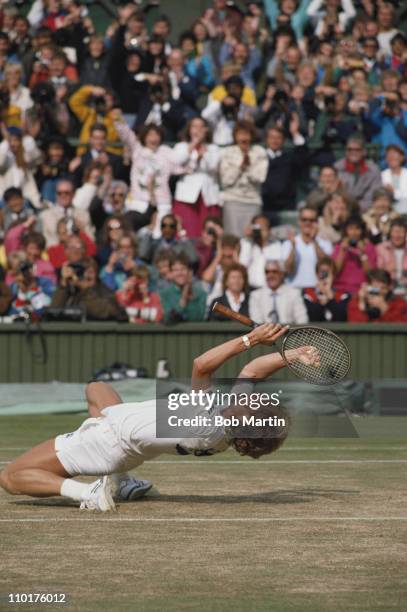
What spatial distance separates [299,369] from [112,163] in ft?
40.2

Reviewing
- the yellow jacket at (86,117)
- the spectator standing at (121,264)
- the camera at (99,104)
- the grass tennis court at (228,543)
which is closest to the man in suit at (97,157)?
the yellow jacket at (86,117)

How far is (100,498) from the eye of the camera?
9.86 metres

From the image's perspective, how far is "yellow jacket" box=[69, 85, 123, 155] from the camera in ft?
72.4

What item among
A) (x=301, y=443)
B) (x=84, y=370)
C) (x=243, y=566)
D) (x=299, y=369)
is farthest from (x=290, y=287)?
(x=243, y=566)

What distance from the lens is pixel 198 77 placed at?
75.3 feet

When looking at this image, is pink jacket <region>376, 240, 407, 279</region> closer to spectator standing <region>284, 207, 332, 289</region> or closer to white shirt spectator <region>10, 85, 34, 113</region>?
spectator standing <region>284, 207, 332, 289</region>

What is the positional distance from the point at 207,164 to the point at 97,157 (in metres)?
1.64

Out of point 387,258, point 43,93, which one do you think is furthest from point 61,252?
point 387,258

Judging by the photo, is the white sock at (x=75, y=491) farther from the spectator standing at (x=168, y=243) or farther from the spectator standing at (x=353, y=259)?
the spectator standing at (x=353, y=259)

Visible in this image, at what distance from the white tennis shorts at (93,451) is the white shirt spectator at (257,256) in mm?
9945

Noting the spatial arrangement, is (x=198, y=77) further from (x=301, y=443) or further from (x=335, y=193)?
(x=301, y=443)

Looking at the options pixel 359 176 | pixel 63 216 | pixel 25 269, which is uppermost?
pixel 359 176

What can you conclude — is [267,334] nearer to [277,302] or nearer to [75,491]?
[75,491]

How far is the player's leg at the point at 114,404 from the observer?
10.2m
